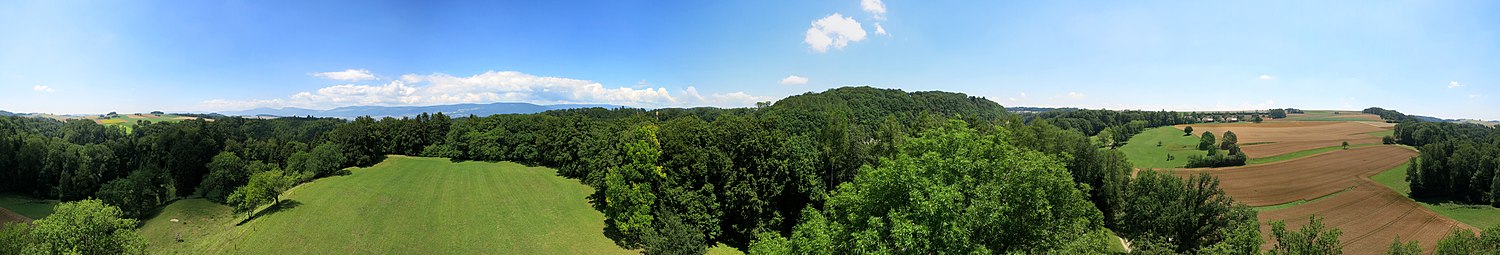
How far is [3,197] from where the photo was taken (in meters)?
41.9

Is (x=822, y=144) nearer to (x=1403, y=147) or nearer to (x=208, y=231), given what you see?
(x=208, y=231)

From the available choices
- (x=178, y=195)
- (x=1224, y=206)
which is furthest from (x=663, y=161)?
(x=178, y=195)

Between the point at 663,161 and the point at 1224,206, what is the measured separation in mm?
A: 27722

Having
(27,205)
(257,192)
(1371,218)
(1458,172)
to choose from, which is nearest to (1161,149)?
(1458,172)

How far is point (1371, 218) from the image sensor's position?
31.5 metres

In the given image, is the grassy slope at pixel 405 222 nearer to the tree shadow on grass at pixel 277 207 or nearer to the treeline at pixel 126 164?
the tree shadow on grass at pixel 277 207

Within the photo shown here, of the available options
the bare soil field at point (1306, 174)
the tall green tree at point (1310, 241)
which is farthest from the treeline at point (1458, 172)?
the tall green tree at point (1310, 241)

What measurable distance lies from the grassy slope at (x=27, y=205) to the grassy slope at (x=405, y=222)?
10723 millimetres

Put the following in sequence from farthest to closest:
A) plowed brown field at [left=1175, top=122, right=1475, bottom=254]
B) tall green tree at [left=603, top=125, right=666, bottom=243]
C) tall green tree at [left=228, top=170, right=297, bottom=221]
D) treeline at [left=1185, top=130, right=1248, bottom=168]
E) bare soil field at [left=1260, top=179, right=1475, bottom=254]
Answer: treeline at [left=1185, top=130, right=1248, bottom=168], tall green tree at [left=228, top=170, right=297, bottom=221], plowed brown field at [left=1175, top=122, right=1475, bottom=254], bare soil field at [left=1260, top=179, right=1475, bottom=254], tall green tree at [left=603, top=125, right=666, bottom=243]

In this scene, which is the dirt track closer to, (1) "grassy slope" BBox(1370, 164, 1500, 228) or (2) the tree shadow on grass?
(2) the tree shadow on grass

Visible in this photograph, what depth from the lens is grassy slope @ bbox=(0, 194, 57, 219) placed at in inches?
1513

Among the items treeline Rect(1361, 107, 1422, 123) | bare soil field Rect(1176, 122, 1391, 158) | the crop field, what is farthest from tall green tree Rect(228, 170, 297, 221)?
treeline Rect(1361, 107, 1422, 123)

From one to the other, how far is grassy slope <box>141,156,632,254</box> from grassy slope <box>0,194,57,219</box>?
35.2ft

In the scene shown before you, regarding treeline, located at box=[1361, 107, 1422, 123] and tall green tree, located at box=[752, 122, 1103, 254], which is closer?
tall green tree, located at box=[752, 122, 1103, 254]
